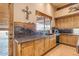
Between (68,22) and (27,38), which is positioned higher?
(68,22)

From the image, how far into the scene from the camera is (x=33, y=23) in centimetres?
198

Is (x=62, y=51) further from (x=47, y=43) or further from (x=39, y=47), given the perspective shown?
(x=39, y=47)

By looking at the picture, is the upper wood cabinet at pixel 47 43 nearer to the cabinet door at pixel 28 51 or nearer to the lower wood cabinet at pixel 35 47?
the lower wood cabinet at pixel 35 47

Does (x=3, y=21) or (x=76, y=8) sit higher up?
(x=76, y=8)

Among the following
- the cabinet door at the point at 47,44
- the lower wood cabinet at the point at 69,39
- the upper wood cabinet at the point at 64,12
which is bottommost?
the cabinet door at the point at 47,44

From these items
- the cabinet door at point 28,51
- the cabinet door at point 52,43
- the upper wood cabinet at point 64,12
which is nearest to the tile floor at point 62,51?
the cabinet door at point 52,43

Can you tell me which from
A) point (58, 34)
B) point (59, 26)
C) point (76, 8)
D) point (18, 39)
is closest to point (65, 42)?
point (58, 34)

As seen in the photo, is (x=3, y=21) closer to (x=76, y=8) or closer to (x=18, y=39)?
(x=18, y=39)

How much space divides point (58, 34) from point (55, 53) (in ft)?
1.23

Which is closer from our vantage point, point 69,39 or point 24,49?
point 24,49

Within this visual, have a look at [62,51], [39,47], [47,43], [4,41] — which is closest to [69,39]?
[62,51]

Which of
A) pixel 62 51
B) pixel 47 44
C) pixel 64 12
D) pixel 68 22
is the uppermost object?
pixel 64 12

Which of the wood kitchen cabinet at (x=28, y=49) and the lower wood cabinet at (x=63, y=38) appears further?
the lower wood cabinet at (x=63, y=38)

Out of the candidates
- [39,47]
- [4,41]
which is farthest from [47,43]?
[4,41]
